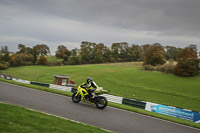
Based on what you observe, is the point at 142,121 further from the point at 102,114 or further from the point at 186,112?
the point at 186,112

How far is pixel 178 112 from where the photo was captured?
1325 cm

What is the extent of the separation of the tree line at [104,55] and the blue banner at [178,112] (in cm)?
3272

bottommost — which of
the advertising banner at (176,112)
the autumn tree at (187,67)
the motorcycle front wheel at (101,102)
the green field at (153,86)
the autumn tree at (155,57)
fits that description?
the green field at (153,86)

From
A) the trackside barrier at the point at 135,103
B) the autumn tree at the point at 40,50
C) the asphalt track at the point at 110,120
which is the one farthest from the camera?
the autumn tree at the point at 40,50

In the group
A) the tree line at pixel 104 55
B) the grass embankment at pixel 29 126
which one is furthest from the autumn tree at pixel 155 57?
the grass embankment at pixel 29 126

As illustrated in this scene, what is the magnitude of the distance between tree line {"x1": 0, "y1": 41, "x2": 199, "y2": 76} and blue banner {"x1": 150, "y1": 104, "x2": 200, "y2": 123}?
32.7 m

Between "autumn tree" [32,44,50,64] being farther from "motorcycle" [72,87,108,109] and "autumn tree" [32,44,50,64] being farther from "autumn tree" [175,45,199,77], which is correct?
"motorcycle" [72,87,108,109]

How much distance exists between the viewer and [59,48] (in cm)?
11031

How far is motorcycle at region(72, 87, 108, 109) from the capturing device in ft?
39.4

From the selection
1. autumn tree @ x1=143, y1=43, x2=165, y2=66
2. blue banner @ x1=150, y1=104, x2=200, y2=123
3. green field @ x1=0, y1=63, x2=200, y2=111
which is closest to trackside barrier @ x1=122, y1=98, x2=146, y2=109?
blue banner @ x1=150, y1=104, x2=200, y2=123

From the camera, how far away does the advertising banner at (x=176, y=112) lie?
12.5 m

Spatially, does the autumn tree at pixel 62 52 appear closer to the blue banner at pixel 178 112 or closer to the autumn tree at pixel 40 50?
the autumn tree at pixel 40 50

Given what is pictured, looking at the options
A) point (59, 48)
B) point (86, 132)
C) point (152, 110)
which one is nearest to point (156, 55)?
point (152, 110)

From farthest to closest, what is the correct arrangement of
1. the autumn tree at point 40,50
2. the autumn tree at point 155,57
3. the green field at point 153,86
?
the autumn tree at point 40,50, the autumn tree at point 155,57, the green field at point 153,86
